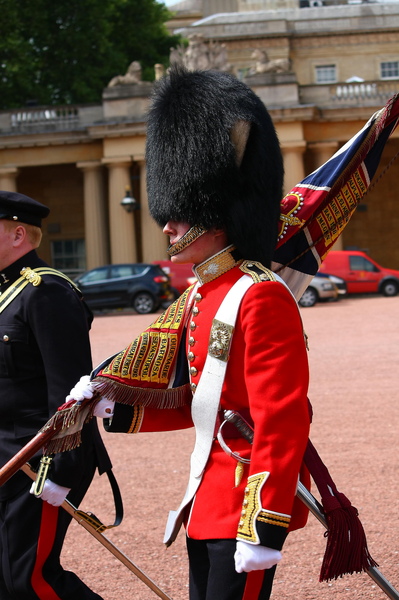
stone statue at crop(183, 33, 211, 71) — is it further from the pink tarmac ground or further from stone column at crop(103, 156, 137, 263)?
the pink tarmac ground

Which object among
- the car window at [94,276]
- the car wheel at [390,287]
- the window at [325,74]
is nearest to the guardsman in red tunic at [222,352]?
the car window at [94,276]

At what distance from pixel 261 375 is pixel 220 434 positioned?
10.9 inches

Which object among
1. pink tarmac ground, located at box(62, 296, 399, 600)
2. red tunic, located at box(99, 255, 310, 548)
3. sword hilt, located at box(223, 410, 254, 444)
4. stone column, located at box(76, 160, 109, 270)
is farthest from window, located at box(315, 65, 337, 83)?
sword hilt, located at box(223, 410, 254, 444)

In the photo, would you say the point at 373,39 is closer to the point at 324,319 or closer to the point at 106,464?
the point at 324,319

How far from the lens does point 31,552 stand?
3574 millimetres

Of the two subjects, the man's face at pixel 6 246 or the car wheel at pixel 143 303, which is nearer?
the man's face at pixel 6 246

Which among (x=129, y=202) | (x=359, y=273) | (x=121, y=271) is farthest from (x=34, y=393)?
(x=129, y=202)

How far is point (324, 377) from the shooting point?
1215 centimetres

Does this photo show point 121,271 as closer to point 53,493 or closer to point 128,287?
point 128,287

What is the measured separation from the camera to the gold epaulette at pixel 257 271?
3033mm

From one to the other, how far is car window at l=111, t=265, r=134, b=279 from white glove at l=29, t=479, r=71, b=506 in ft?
73.5

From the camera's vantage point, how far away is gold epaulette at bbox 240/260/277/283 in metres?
3.03

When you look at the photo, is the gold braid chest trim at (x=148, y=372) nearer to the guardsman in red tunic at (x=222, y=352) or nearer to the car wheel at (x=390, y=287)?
the guardsman in red tunic at (x=222, y=352)

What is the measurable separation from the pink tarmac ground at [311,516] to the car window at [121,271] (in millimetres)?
12868
